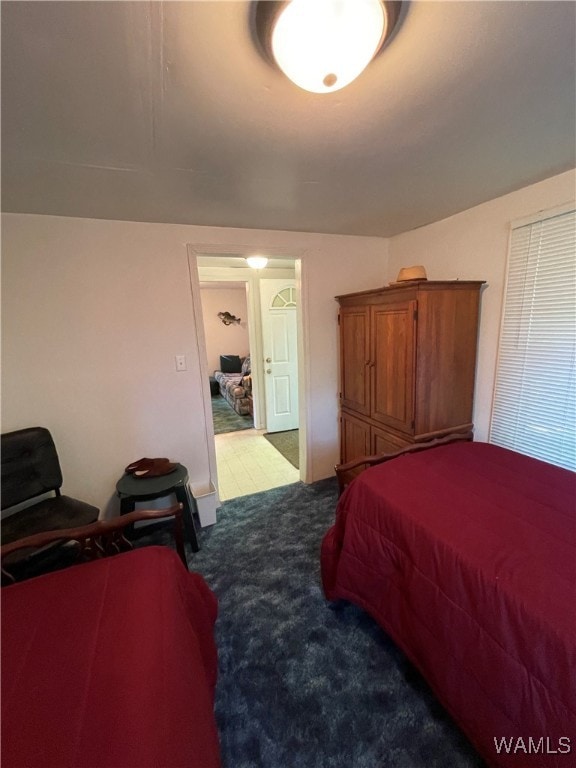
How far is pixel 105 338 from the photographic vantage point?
219cm

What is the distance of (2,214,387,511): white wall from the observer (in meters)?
1.99

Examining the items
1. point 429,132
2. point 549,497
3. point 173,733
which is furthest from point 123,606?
point 429,132

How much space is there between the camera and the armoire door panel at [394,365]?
7.00ft

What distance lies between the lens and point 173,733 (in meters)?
0.69

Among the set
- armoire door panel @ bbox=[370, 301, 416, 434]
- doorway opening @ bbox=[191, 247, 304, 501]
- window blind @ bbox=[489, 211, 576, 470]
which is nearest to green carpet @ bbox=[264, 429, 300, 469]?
doorway opening @ bbox=[191, 247, 304, 501]

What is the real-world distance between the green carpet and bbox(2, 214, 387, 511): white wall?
4.25ft

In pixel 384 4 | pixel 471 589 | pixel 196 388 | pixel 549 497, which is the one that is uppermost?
pixel 384 4

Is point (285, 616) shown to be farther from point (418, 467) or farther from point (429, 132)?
point (429, 132)

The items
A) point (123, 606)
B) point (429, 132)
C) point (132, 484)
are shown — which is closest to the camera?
point (123, 606)

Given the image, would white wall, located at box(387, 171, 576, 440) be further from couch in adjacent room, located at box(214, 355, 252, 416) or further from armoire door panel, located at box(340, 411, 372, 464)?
couch in adjacent room, located at box(214, 355, 252, 416)

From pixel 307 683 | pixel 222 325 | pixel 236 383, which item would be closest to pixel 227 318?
pixel 222 325

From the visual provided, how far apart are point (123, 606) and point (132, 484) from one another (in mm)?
1278

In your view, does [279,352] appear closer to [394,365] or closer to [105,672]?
[394,365]

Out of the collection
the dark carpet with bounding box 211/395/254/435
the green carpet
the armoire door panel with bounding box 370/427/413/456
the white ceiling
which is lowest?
the green carpet
